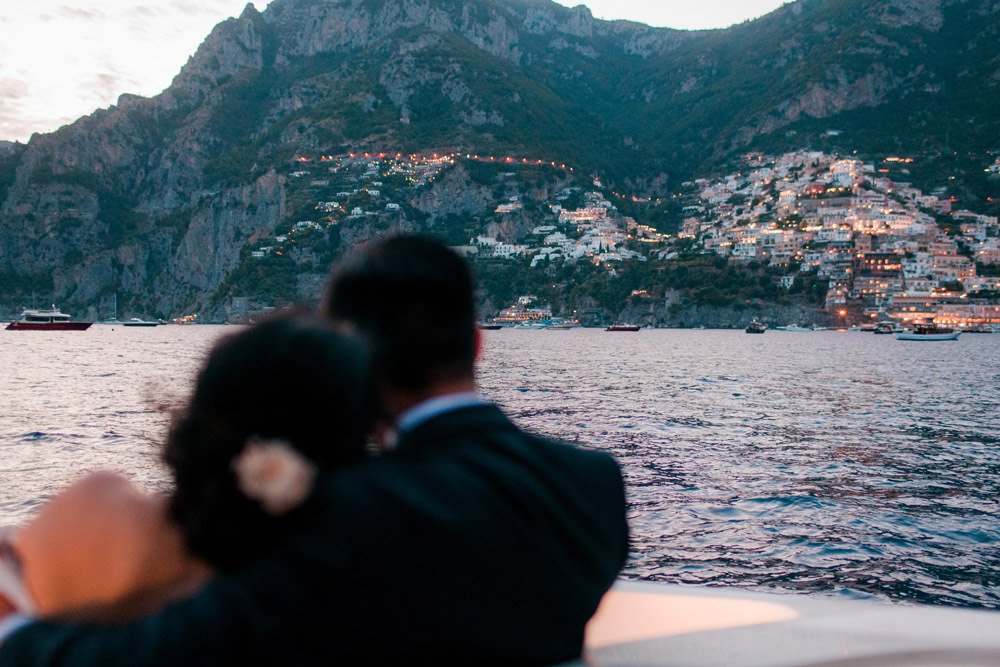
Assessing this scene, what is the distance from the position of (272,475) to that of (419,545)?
0.88 feet

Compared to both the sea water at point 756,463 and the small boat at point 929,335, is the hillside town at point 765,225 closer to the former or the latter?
the small boat at point 929,335

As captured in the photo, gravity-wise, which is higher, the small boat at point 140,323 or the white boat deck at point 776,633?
the white boat deck at point 776,633

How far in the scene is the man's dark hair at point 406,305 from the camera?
5.01ft

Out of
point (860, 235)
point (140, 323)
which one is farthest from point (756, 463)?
point (140, 323)

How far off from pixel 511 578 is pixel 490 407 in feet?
1.14

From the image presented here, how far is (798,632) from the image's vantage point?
2189mm

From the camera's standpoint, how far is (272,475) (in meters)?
1.15

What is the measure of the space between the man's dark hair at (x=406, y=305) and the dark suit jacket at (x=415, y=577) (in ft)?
0.46

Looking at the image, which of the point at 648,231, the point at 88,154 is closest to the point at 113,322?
the point at 88,154

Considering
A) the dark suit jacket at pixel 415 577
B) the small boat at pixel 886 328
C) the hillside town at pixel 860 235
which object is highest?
the hillside town at pixel 860 235

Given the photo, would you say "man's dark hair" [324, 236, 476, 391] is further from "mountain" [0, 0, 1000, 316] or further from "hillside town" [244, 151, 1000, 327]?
"mountain" [0, 0, 1000, 316]

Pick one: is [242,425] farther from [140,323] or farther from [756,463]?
[140,323]

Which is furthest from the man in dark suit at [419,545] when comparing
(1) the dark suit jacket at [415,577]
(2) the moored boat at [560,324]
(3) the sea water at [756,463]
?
(2) the moored boat at [560,324]

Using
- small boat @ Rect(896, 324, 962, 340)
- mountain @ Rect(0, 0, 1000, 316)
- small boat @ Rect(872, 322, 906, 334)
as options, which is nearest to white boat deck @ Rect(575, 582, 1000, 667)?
small boat @ Rect(896, 324, 962, 340)
